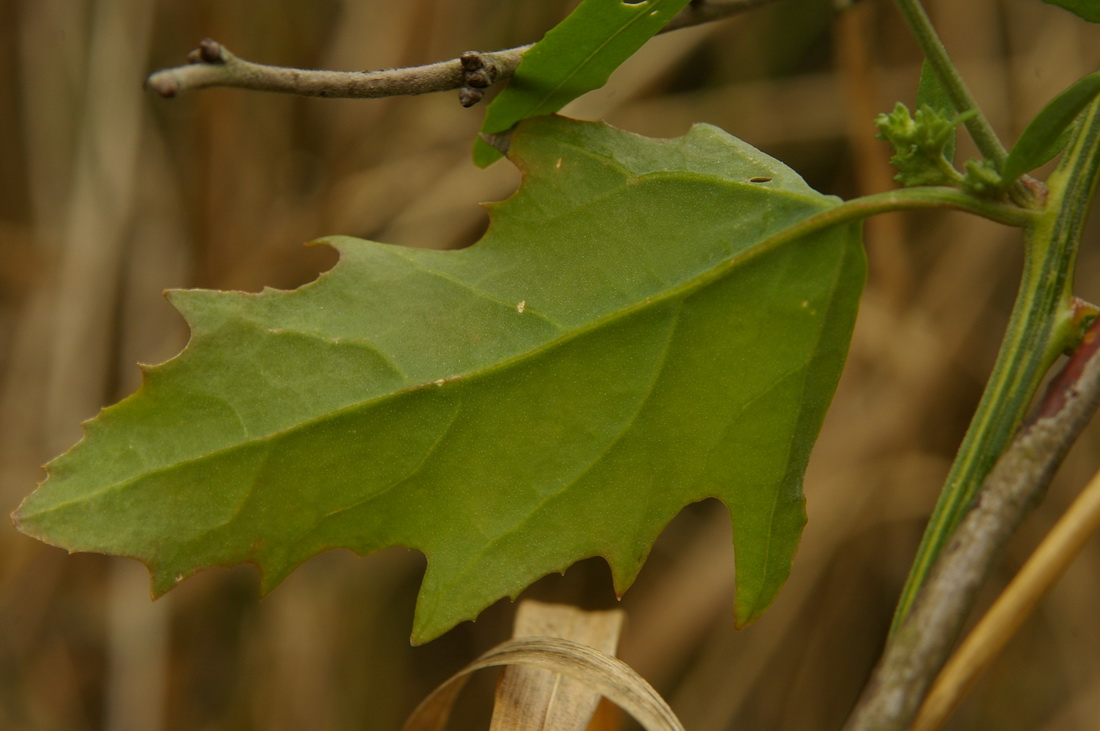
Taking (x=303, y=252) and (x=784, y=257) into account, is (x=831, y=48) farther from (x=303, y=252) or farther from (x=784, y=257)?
(x=784, y=257)

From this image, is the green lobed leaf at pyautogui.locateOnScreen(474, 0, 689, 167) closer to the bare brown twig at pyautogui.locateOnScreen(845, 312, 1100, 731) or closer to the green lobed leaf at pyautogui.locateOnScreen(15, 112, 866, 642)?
the green lobed leaf at pyautogui.locateOnScreen(15, 112, 866, 642)

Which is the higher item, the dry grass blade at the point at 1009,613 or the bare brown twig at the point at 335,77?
the bare brown twig at the point at 335,77

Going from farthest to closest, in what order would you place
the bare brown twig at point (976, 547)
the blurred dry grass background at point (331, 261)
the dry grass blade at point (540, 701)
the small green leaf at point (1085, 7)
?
the blurred dry grass background at point (331, 261)
the dry grass blade at point (540, 701)
the small green leaf at point (1085, 7)
the bare brown twig at point (976, 547)

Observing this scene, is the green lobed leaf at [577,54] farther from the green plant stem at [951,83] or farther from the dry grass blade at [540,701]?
the dry grass blade at [540,701]

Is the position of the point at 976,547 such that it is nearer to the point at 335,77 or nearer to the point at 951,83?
the point at 951,83

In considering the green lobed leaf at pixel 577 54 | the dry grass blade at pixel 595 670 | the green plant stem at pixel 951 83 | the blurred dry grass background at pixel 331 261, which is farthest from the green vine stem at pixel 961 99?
the blurred dry grass background at pixel 331 261

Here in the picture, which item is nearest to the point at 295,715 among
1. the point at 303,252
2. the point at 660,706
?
the point at 303,252

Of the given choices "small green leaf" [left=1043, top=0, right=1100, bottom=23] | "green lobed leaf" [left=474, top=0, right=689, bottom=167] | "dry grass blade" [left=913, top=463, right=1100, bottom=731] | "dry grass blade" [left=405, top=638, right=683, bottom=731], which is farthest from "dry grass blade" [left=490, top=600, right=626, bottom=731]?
"small green leaf" [left=1043, top=0, right=1100, bottom=23]
